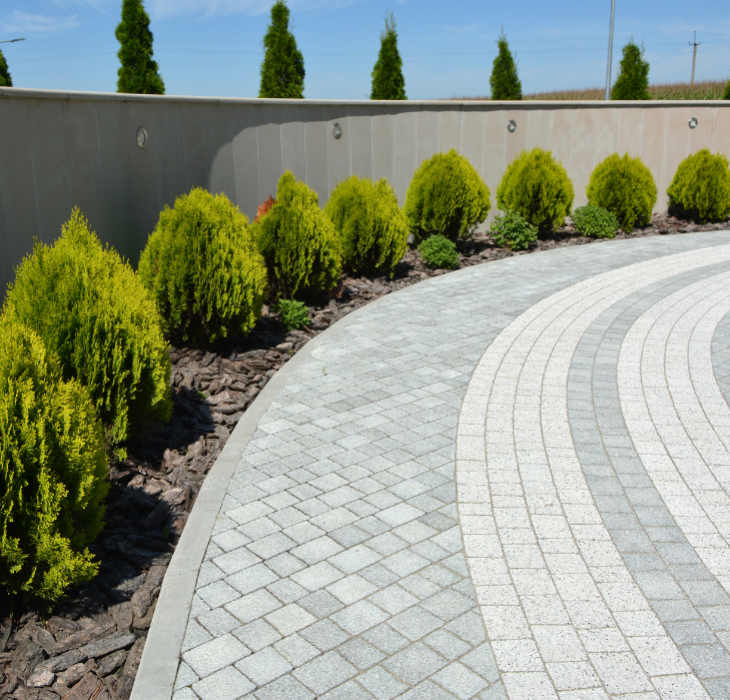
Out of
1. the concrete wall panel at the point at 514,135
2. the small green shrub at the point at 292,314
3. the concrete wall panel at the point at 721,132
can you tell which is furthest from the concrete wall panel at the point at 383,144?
the concrete wall panel at the point at 721,132

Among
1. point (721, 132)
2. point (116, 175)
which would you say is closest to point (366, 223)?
point (116, 175)

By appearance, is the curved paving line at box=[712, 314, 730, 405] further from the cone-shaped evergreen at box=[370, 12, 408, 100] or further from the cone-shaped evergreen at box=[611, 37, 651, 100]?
the cone-shaped evergreen at box=[611, 37, 651, 100]

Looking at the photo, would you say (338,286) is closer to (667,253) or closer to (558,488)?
(558,488)

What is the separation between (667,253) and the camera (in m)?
12.2

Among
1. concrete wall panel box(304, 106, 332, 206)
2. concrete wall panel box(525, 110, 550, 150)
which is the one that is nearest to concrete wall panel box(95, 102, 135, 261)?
concrete wall panel box(304, 106, 332, 206)

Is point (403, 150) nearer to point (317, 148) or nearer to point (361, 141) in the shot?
point (361, 141)

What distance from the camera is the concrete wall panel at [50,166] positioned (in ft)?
21.8

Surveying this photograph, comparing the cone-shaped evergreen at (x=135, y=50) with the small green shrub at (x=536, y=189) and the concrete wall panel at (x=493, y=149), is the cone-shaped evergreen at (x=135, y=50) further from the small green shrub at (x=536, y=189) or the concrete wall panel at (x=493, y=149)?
the small green shrub at (x=536, y=189)

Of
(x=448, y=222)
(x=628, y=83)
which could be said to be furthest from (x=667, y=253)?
(x=628, y=83)

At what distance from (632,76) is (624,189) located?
36.4 feet

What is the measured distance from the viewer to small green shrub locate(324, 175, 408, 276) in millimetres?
9977

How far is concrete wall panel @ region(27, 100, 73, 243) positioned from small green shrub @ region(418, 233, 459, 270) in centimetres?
587

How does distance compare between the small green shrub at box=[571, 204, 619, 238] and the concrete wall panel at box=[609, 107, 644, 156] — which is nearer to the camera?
the small green shrub at box=[571, 204, 619, 238]

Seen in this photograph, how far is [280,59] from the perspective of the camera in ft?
54.2
